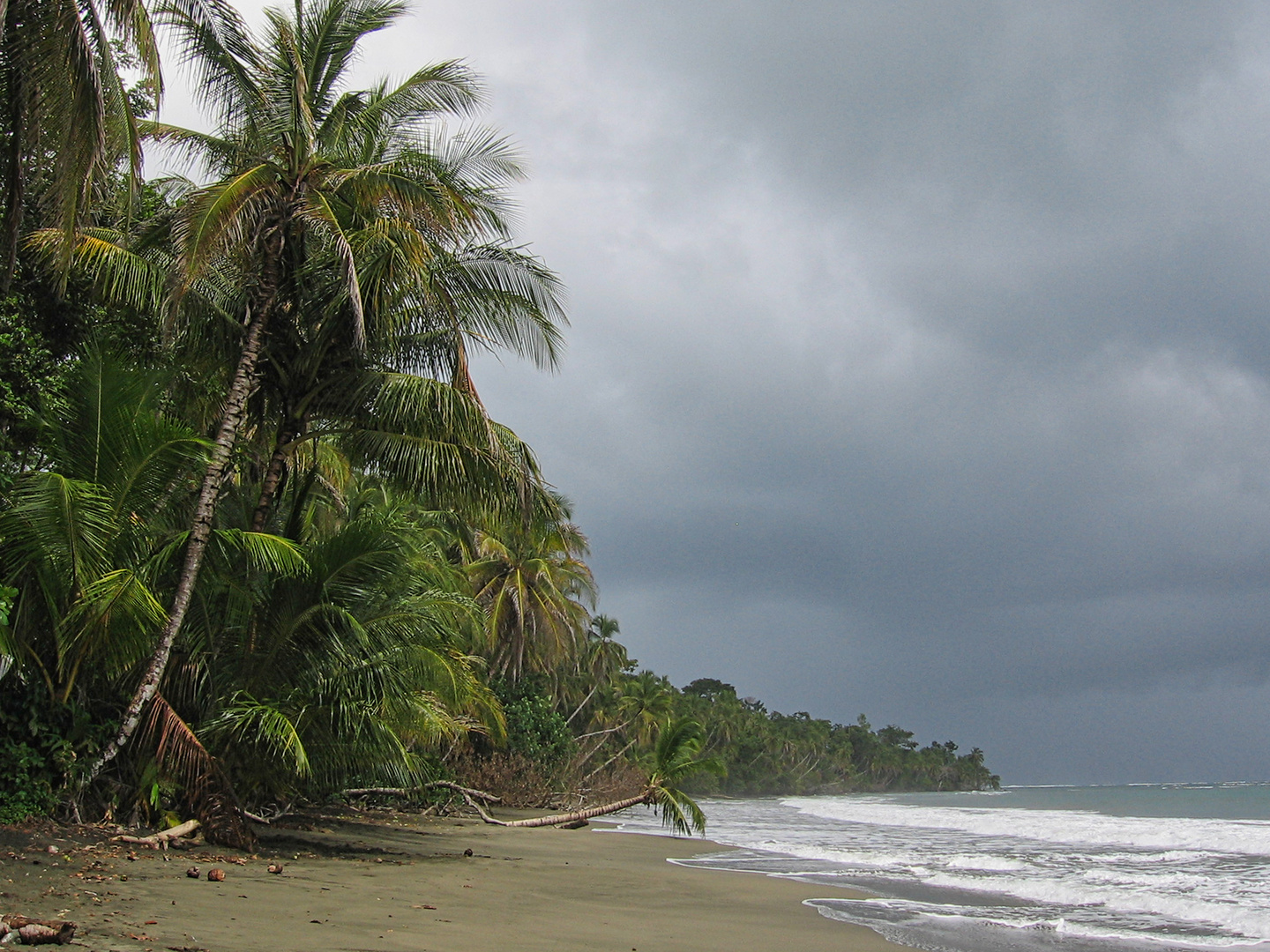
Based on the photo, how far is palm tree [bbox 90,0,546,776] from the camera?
918cm

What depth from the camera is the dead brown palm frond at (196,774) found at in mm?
9039

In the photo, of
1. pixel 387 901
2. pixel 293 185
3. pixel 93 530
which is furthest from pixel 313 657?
pixel 293 185

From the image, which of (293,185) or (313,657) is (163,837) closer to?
(313,657)

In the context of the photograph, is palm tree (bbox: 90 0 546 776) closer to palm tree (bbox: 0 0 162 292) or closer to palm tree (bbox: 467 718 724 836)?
palm tree (bbox: 0 0 162 292)

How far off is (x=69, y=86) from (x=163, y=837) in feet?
21.2

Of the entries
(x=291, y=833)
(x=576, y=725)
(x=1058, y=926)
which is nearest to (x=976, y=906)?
(x=1058, y=926)

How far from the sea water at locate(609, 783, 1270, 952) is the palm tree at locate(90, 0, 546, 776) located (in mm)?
7061

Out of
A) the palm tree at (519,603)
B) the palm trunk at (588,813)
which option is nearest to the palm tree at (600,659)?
the palm tree at (519,603)

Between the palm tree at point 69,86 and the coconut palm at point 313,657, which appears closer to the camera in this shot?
the palm tree at point 69,86

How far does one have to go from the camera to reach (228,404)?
973 centimetres

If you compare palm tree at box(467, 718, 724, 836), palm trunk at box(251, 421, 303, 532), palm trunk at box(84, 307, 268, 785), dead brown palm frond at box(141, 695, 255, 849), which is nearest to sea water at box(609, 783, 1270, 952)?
palm tree at box(467, 718, 724, 836)

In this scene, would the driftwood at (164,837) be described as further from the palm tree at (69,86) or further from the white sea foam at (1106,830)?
the white sea foam at (1106,830)

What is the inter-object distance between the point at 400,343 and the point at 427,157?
2.21 metres

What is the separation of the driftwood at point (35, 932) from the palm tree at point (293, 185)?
4.21m
